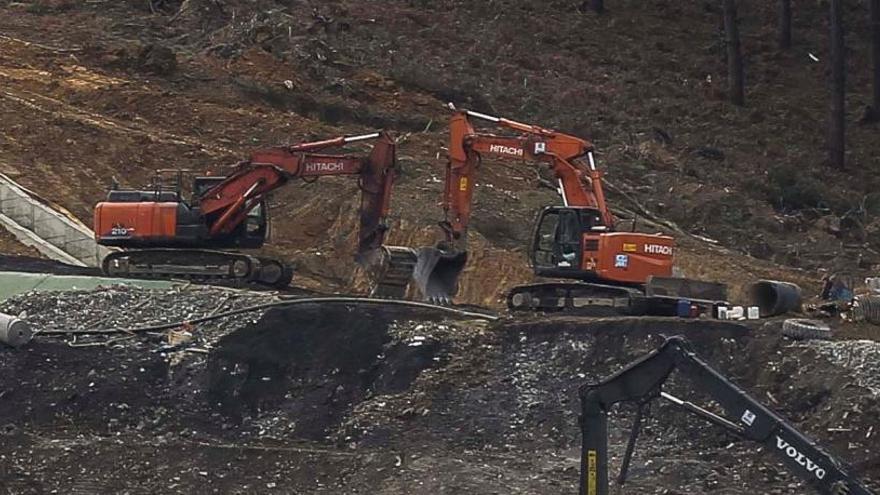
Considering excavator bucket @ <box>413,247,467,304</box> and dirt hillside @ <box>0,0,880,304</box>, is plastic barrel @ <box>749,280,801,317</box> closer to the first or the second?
dirt hillside @ <box>0,0,880,304</box>

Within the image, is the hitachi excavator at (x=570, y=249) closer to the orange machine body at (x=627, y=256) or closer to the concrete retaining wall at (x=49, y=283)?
the orange machine body at (x=627, y=256)

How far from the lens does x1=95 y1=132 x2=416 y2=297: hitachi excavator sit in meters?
19.9

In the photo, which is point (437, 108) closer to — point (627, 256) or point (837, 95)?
point (837, 95)

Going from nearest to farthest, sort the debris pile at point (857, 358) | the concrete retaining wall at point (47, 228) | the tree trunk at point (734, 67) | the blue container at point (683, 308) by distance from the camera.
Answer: the debris pile at point (857, 358) → the blue container at point (683, 308) → the concrete retaining wall at point (47, 228) → the tree trunk at point (734, 67)

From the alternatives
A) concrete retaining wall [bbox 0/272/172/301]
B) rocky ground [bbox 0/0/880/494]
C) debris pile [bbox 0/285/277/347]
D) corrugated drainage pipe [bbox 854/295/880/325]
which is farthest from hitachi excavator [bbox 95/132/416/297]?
corrugated drainage pipe [bbox 854/295/880/325]

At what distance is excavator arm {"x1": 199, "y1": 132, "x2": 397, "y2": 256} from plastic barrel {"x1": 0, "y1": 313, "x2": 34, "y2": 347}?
4.99m

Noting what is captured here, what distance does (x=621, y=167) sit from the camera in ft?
A: 95.8

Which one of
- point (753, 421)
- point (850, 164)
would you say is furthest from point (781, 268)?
point (753, 421)

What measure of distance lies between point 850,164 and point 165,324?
21024 mm

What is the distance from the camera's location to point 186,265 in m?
20.2

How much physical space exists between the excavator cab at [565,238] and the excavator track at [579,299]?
0.89 feet

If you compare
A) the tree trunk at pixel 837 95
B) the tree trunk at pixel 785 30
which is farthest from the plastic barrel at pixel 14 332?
the tree trunk at pixel 785 30

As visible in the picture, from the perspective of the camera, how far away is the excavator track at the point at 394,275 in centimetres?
1903

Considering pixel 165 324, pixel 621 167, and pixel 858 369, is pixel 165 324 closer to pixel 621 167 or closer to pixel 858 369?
pixel 858 369
